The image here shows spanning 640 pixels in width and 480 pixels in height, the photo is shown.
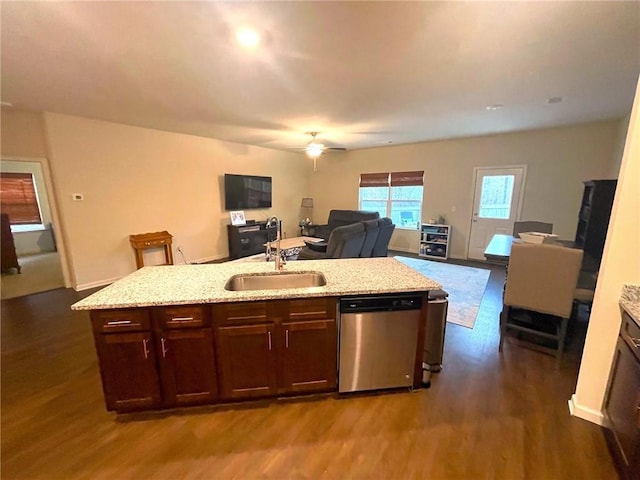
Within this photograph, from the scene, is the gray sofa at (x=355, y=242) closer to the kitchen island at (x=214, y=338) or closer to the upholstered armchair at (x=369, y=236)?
the upholstered armchair at (x=369, y=236)

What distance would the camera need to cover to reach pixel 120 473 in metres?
1.52

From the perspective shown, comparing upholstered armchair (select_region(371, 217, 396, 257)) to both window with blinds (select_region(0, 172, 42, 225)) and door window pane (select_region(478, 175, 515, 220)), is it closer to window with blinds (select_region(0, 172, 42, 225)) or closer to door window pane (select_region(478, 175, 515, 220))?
door window pane (select_region(478, 175, 515, 220))


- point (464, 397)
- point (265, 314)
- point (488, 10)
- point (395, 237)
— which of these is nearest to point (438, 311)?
point (464, 397)

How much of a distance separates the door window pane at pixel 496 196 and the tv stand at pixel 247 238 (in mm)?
4615

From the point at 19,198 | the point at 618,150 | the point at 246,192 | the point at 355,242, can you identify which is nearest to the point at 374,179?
the point at 246,192

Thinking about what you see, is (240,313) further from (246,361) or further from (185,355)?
(185,355)

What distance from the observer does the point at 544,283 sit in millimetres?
2490

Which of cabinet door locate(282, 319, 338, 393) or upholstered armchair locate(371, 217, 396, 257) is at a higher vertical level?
upholstered armchair locate(371, 217, 396, 257)

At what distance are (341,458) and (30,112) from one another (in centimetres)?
564

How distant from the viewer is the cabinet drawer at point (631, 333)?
1.46 metres

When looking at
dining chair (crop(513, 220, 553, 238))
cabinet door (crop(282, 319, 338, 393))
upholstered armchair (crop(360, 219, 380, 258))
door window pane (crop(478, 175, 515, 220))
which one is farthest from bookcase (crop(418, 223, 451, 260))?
cabinet door (crop(282, 319, 338, 393))

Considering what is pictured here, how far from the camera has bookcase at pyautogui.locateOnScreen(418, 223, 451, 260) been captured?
621cm

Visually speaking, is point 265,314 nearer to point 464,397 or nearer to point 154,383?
point 154,383

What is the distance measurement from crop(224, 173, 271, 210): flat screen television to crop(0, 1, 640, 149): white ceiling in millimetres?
2192
